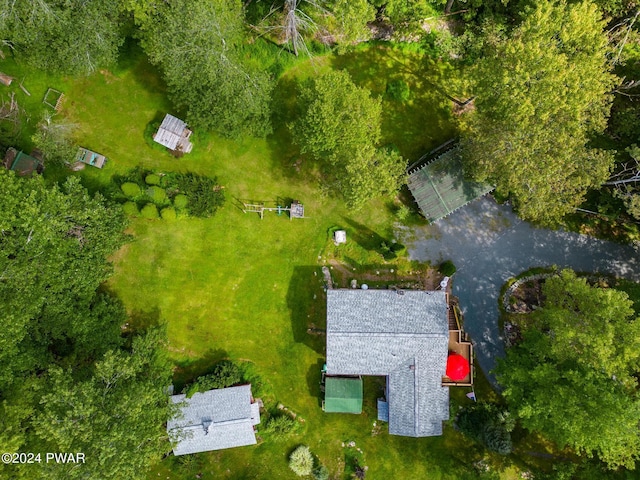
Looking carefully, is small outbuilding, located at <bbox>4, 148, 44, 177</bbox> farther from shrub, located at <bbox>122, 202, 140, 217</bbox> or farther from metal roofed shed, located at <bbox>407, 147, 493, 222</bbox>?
metal roofed shed, located at <bbox>407, 147, 493, 222</bbox>

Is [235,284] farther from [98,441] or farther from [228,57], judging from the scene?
[228,57]

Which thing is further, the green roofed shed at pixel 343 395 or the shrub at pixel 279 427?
the shrub at pixel 279 427

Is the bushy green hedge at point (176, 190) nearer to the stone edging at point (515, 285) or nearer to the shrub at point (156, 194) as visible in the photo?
the shrub at point (156, 194)

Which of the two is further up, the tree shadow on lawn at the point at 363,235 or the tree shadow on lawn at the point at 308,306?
the tree shadow on lawn at the point at 363,235

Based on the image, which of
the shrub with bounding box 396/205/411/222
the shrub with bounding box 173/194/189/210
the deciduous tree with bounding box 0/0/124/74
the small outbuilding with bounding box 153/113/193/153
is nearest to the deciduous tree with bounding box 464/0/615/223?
the shrub with bounding box 396/205/411/222

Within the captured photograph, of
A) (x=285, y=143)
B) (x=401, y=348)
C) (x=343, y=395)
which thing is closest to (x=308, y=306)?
(x=343, y=395)

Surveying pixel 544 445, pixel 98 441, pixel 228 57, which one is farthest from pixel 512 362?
pixel 228 57

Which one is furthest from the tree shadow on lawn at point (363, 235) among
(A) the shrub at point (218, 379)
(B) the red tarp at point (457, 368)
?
(A) the shrub at point (218, 379)
